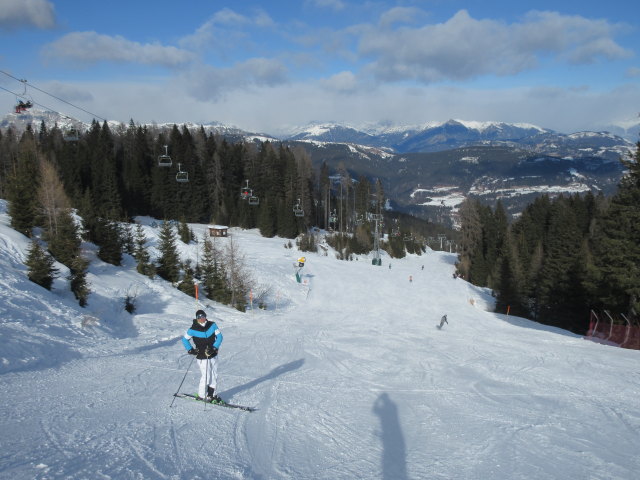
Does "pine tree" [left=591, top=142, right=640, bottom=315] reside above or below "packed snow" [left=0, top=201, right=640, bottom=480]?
above

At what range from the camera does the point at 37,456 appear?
5.73 m

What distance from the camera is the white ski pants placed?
27.7 feet

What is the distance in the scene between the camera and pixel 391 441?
24.2 ft

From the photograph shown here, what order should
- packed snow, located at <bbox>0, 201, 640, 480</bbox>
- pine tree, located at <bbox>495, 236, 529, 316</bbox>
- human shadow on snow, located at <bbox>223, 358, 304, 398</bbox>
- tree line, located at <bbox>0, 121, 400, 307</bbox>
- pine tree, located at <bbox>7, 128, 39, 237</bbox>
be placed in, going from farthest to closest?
tree line, located at <bbox>0, 121, 400, 307</bbox> → pine tree, located at <bbox>495, 236, 529, 316</bbox> → pine tree, located at <bbox>7, 128, 39, 237</bbox> → human shadow on snow, located at <bbox>223, 358, 304, 398</bbox> → packed snow, located at <bbox>0, 201, 640, 480</bbox>

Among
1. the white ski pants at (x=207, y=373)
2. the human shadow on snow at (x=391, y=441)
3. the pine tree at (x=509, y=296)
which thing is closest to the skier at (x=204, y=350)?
the white ski pants at (x=207, y=373)

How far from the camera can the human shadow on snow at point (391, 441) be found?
6203 mm

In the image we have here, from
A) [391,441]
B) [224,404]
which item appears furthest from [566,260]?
[224,404]

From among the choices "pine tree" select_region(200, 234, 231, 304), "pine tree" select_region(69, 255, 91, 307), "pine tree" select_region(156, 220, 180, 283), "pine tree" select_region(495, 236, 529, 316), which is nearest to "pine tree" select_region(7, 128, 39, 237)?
"pine tree" select_region(156, 220, 180, 283)

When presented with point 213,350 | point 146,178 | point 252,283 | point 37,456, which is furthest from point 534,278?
point 146,178

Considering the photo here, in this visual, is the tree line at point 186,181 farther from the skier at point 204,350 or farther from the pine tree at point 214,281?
the skier at point 204,350

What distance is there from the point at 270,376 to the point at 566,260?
1449 inches

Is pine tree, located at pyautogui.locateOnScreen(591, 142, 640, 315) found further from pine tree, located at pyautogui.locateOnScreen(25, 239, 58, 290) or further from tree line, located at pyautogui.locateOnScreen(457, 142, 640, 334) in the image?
pine tree, located at pyautogui.locateOnScreen(25, 239, 58, 290)

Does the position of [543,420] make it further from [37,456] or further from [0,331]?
[0,331]

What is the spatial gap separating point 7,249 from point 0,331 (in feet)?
31.9
